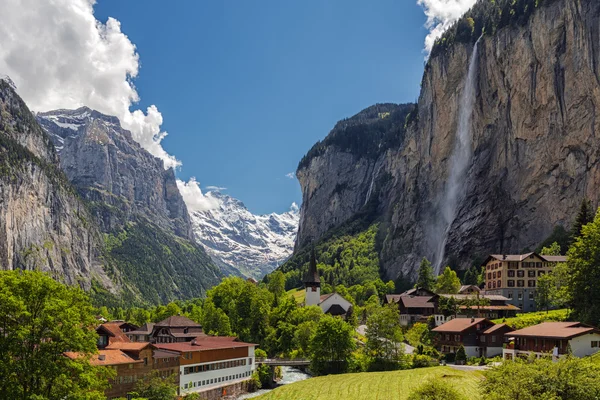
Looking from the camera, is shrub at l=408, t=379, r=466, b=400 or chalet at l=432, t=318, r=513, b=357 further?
chalet at l=432, t=318, r=513, b=357

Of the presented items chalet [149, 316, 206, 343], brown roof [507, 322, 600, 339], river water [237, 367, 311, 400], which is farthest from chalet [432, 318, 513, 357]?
chalet [149, 316, 206, 343]

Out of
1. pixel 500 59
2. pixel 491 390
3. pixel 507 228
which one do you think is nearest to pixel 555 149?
pixel 507 228

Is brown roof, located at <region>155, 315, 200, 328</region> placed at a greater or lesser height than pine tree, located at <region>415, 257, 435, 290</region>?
lesser

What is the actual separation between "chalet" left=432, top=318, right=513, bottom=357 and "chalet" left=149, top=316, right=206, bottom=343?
144 ft

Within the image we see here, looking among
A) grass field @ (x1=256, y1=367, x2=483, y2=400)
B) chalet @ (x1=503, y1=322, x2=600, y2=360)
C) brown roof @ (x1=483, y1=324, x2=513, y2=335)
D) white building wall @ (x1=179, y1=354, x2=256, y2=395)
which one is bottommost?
white building wall @ (x1=179, y1=354, x2=256, y2=395)

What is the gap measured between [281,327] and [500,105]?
93.9 m

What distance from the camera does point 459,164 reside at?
183750 millimetres

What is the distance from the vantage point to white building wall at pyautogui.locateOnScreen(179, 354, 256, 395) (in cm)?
7738

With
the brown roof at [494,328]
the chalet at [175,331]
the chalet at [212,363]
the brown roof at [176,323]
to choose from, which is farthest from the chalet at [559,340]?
the brown roof at [176,323]

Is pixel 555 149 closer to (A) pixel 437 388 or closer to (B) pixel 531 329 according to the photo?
(B) pixel 531 329

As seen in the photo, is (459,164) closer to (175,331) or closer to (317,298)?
(317,298)

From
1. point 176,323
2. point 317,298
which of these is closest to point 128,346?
point 176,323

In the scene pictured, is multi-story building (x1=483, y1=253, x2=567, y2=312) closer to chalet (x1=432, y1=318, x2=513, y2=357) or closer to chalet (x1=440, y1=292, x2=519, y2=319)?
chalet (x1=440, y1=292, x2=519, y2=319)

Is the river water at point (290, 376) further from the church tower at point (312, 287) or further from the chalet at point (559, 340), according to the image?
the church tower at point (312, 287)
